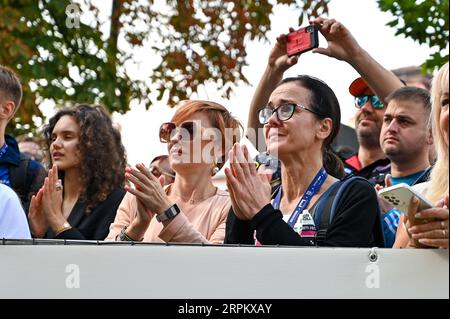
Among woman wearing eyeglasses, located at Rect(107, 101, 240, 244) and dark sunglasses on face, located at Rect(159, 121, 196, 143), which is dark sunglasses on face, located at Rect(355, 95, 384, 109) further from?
dark sunglasses on face, located at Rect(159, 121, 196, 143)

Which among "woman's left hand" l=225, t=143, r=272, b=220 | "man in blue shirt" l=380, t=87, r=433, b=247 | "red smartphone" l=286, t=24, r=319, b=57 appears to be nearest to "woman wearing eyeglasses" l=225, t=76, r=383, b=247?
"woman's left hand" l=225, t=143, r=272, b=220

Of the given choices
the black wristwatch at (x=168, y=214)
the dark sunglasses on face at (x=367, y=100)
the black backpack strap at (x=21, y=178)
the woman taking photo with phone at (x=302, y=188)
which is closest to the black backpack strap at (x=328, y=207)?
the woman taking photo with phone at (x=302, y=188)

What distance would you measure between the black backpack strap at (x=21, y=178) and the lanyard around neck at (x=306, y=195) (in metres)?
1.59

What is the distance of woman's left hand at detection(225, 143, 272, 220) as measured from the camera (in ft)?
9.39

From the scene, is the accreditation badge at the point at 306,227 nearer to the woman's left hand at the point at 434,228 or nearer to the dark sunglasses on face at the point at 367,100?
the woman's left hand at the point at 434,228

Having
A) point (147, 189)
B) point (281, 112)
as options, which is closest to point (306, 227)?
point (281, 112)

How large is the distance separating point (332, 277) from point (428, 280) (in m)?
0.20

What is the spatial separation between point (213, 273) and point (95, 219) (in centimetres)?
238

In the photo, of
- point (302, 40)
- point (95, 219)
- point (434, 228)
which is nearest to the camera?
point (434, 228)

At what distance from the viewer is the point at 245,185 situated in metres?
2.88

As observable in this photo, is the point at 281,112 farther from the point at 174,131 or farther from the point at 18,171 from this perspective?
the point at 18,171

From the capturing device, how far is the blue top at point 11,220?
3328mm

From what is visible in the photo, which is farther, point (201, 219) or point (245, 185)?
point (201, 219)
